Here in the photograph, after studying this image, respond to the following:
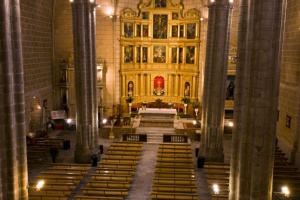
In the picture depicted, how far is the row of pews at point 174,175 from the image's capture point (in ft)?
52.8

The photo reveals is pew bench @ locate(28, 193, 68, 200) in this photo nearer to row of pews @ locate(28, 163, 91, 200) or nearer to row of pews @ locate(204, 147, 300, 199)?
row of pews @ locate(28, 163, 91, 200)

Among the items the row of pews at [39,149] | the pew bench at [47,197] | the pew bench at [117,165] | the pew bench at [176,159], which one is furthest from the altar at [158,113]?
the pew bench at [47,197]

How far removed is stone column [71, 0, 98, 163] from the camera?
2055 centimetres

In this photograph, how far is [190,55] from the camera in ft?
111

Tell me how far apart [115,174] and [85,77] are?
6245mm

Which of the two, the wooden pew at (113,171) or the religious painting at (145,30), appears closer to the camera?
the wooden pew at (113,171)

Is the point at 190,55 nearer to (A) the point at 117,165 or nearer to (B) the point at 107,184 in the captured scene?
(A) the point at 117,165

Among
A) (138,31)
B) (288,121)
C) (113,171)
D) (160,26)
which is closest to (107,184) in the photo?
(113,171)

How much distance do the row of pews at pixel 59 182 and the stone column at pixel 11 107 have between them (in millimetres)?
3036

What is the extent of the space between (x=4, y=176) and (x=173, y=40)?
25336 mm

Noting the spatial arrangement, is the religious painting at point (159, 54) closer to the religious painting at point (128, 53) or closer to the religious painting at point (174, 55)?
the religious painting at point (174, 55)

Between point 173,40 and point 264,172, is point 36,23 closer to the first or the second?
point 173,40

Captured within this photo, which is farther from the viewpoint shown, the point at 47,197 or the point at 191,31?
the point at 191,31

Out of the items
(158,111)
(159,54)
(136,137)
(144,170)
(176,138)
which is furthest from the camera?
(159,54)
